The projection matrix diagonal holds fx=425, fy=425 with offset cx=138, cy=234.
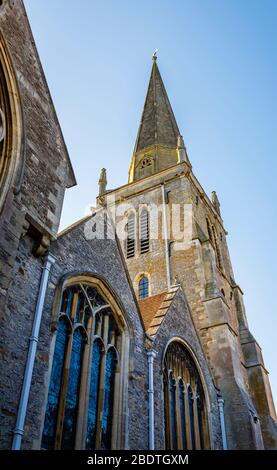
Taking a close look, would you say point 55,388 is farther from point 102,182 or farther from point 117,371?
point 102,182

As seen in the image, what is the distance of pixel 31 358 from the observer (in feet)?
23.0

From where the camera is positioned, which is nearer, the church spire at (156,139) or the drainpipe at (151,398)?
the drainpipe at (151,398)

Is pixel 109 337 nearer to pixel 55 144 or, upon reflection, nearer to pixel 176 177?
pixel 55 144

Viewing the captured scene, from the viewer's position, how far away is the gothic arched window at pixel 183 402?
11531 mm

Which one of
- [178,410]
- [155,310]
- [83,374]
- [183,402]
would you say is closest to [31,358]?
[83,374]

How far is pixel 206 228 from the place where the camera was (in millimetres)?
24859

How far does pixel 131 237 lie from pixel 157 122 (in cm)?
1207

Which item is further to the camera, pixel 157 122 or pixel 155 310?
pixel 157 122

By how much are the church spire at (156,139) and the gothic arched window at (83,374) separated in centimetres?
1769

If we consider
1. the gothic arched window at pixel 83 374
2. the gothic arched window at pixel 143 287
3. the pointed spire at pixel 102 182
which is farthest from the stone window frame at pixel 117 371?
the pointed spire at pixel 102 182

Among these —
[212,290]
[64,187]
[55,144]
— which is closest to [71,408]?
[64,187]

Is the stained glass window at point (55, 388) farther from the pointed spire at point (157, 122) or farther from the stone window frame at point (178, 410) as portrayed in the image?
the pointed spire at point (157, 122)

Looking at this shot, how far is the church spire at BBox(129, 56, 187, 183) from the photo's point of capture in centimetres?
2883

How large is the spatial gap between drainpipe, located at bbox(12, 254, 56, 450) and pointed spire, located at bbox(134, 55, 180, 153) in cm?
2366
